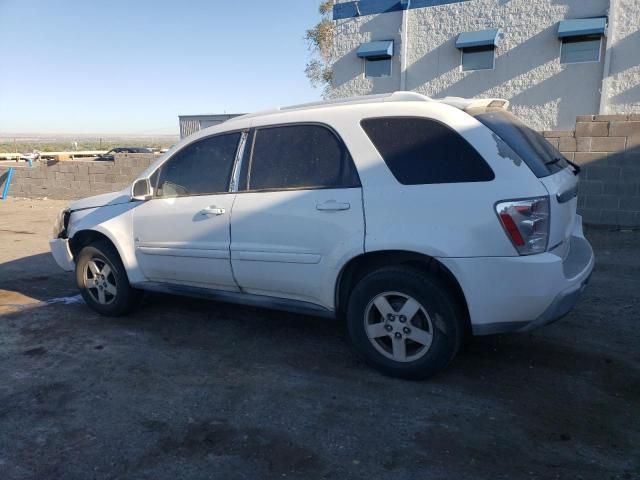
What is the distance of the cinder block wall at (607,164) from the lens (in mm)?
8031

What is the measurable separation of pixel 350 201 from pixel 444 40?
53.9 ft

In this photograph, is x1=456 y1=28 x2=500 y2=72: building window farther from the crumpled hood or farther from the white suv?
the crumpled hood

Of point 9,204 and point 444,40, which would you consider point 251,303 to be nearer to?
point 9,204

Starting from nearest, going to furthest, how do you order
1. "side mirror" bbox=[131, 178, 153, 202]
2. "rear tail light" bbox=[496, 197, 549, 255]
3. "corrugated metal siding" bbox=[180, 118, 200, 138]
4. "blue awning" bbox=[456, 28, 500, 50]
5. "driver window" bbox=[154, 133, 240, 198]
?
"rear tail light" bbox=[496, 197, 549, 255], "driver window" bbox=[154, 133, 240, 198], "side mirror" bbox=[131, 178, 153, 202], "blue awning" bbox=[456, 28, 500, 50], "corrugated metal siding" bbox=[180, 118, 200, 138]

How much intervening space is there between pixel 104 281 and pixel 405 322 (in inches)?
120

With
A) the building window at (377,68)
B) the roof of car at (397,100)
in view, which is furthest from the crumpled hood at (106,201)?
the building window at (377,68)

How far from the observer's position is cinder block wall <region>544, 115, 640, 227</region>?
803 centimetres

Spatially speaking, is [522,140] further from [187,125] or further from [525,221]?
[187,125]

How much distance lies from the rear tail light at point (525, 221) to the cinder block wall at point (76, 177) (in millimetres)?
11043

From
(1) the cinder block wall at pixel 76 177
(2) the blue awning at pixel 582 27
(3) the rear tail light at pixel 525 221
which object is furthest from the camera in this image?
(2) the blue awning at pixel 582 27

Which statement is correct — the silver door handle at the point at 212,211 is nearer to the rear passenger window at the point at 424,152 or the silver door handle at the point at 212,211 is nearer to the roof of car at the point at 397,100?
the roof of car at the point at 397,100

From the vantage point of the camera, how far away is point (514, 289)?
3275mm

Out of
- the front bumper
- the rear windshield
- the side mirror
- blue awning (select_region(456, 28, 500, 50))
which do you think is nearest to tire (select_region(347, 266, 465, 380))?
the rear windshield

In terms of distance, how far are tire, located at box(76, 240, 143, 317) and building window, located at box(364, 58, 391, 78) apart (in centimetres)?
1638
